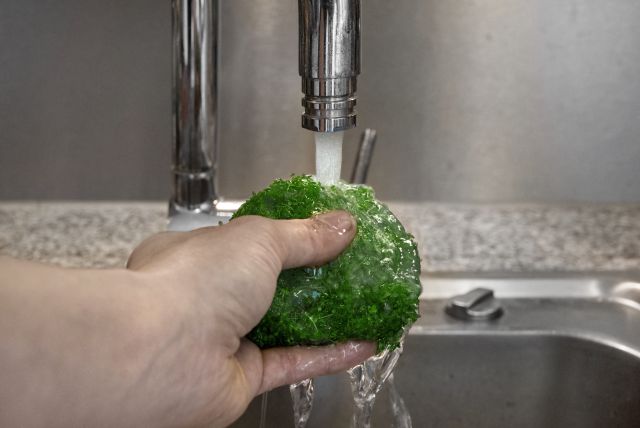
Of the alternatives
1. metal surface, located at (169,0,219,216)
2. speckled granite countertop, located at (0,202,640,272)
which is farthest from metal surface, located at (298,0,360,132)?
speckled granite countertop, located at (0,202,640,272)

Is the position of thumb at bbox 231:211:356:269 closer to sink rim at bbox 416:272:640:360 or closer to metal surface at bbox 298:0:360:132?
metal surface at bbox 298:0:360:132

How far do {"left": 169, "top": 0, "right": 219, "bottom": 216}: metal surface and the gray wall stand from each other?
35 centimetres

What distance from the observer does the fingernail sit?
734 mm

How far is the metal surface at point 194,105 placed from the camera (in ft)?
3.31

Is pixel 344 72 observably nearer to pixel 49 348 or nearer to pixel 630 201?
pixel 49 348

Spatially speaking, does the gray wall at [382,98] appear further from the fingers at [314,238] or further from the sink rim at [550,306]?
the fingers at [314,238]

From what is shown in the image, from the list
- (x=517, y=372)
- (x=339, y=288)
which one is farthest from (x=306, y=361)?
(x=517, y=372)

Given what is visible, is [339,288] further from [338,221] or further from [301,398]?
[301,398]

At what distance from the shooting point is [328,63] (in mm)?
760

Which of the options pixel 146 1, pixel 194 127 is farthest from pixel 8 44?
pixel 194 127

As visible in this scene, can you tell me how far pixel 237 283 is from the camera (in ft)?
2.20

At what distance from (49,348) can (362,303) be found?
0.25 m

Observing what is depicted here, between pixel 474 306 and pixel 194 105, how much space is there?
42cm

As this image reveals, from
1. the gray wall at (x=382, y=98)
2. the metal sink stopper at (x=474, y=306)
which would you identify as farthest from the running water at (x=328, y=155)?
the gray wall at (x=382, y=98)
